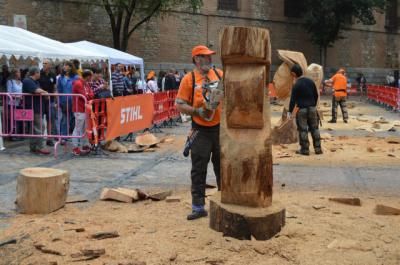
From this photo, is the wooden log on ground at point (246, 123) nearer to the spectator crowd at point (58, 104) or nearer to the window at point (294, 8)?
the spectator crowd at point (58, 104)

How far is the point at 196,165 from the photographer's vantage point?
5891 mm

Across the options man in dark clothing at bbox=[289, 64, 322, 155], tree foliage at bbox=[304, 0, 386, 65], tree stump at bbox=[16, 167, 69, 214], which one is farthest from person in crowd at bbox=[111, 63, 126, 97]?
tree foliage at bbox=[304, 0, 386, 65]

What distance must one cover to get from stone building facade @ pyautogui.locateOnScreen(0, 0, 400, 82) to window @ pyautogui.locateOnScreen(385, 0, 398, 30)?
0.28 ft

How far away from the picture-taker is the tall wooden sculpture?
5273 mm

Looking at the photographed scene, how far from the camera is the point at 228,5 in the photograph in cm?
3634

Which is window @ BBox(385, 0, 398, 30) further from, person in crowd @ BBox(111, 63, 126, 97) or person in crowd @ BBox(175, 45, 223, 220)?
person in crowd @ BBox(175, 45, 223, 220)

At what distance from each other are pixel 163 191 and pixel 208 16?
28565 mm

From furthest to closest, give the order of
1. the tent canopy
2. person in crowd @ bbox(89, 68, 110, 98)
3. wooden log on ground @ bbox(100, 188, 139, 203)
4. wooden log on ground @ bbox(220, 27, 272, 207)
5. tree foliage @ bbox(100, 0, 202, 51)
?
tree foliage @ bbox(100, 0, 202, 51), the tent canopy, person in crowd @ bbox(89, 68, 110, 98), wooden log on ground @ bbox(100, 188, 139, 203), wooden log on ground @ bbox(220, 27, 272, 207)

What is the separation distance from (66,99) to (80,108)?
33.4 inches

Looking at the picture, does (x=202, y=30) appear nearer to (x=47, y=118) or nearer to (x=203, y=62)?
(x=47, y=118)

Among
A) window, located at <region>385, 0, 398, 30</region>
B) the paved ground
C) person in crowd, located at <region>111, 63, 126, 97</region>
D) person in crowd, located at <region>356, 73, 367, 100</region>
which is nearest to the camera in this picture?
the paved ground

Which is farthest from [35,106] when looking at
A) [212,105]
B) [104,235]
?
[212,105]

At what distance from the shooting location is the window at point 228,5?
35.9 meters

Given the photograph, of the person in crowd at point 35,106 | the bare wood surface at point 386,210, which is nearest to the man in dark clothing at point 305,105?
the bare wood surface at point 386,210
